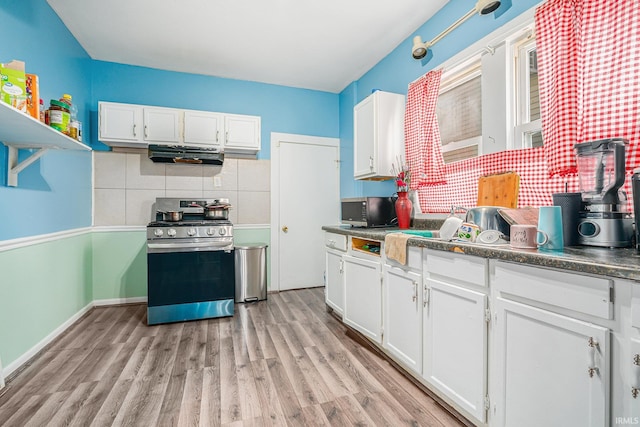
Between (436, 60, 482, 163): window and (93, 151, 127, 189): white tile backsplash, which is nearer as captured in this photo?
(436, 60, 482, 163): window

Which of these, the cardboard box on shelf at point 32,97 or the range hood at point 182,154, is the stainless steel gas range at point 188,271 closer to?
the range hood at point 182,154

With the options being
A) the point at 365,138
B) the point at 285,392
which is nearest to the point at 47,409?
the point at 285,392

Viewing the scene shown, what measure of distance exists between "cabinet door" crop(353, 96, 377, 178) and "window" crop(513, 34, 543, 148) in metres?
1.21

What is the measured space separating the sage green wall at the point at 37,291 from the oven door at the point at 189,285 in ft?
2.24

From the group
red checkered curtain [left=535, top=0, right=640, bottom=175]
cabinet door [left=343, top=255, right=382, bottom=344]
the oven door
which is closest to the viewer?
red checkered curtain [left=535, top=0, right=640, bottom=175]

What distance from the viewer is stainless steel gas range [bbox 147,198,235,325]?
2.88 metres

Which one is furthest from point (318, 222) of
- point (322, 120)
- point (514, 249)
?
point (514, 249)

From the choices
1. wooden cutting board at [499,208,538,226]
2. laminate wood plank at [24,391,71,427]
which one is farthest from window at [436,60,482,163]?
laminate wood plank at [24,391,71,427]

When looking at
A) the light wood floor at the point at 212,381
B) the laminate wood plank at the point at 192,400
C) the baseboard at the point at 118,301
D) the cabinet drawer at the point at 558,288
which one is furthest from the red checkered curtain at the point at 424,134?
the baseboard at the point at 118,301

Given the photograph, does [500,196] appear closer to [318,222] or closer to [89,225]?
[318,222]

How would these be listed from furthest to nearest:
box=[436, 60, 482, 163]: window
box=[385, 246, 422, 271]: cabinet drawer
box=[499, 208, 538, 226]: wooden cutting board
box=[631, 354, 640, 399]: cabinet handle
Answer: box=[436, 60, 482, 163]: window < box=[385, 246, 422, 271]: cabinet drawer < box=[499, 208, 538, 226]: wooden cutting board < box=[631, 354, 640, 399]: cabinet handle

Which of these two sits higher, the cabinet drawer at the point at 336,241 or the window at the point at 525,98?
the window at the point at 525,98

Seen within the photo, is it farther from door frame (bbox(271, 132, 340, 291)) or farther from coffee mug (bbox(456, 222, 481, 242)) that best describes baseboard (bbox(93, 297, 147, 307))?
coffee mug (bbox(456, 222, 481, 242))

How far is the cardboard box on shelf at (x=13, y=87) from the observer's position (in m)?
1.50
